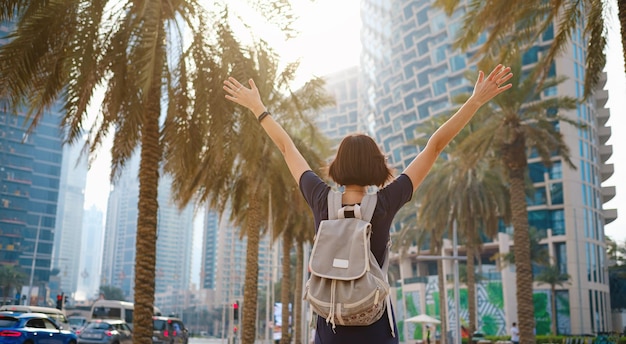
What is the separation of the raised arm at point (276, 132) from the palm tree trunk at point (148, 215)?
32.6 ft

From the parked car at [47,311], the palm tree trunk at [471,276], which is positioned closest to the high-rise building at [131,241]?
the palm tree trunk at [471,276]

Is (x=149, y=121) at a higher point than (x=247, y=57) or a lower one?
lower

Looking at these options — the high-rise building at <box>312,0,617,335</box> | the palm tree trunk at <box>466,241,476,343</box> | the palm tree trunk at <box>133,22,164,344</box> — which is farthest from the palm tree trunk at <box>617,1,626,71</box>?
the high-rise building at <box>312,0,617,335</box>

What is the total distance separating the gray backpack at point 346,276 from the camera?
7.39 feet

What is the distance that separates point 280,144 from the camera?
3.04 meters

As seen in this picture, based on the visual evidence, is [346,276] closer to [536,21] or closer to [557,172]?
[536,21]

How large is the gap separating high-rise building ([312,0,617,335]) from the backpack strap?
53.0 m

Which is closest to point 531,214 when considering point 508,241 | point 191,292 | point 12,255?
point 508,241

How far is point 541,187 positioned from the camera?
69.1m

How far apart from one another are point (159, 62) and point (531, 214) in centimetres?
6293

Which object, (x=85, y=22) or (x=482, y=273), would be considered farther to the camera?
(x=482, y=273)

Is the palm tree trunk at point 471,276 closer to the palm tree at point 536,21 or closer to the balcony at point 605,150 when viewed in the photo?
the palm tree at point 536,21

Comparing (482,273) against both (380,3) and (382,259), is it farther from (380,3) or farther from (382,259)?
(382,259)

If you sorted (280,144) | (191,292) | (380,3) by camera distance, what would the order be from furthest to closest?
(191,292) → (380,3) → (280,144)
